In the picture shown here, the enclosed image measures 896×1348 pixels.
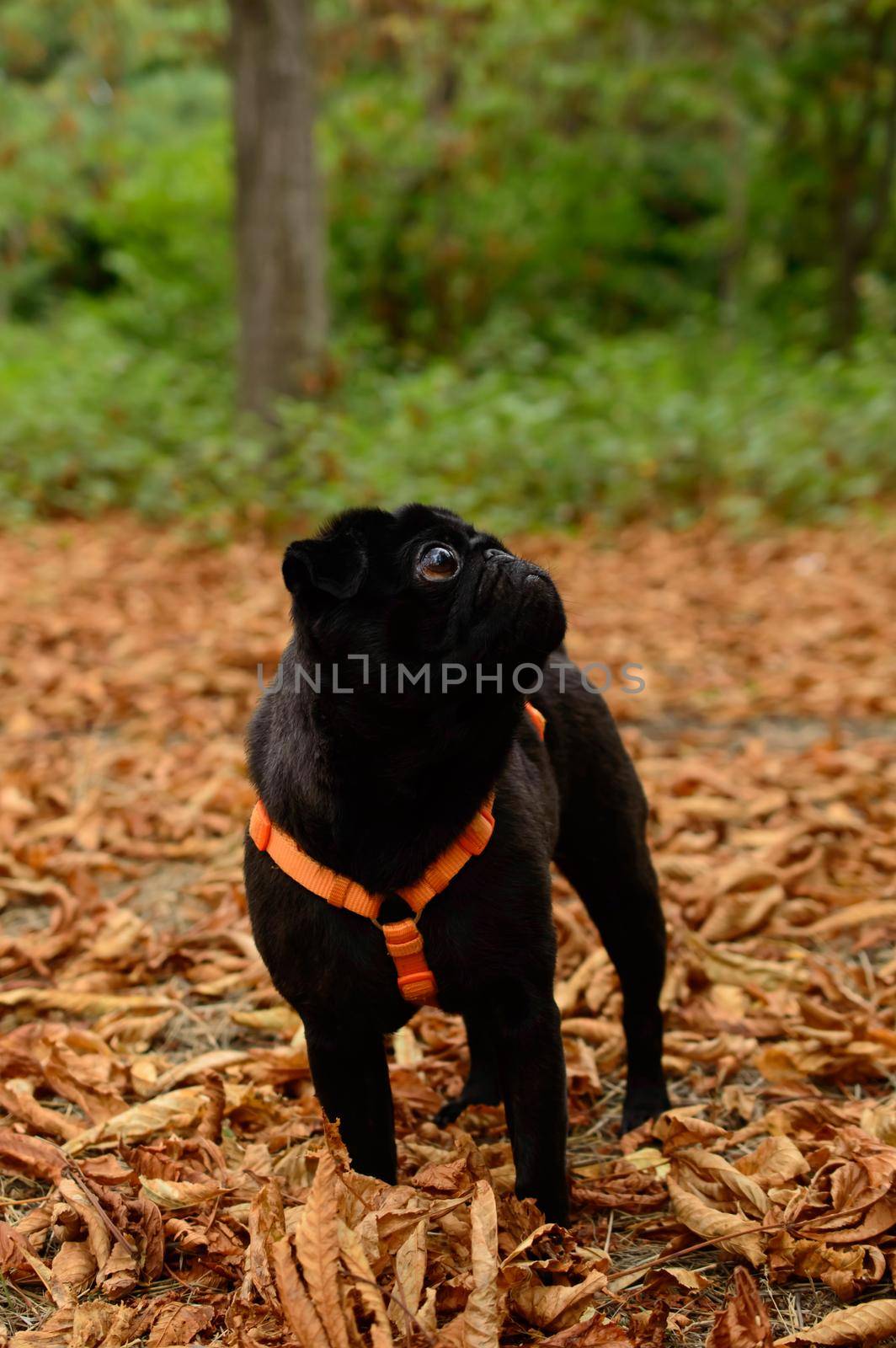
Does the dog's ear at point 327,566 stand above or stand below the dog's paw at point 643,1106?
above

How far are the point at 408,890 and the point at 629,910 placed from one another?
0.91m

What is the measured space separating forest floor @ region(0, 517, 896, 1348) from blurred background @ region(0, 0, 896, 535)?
15.1ft

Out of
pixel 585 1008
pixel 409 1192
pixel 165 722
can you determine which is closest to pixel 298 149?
pixel 165 722

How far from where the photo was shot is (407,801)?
2242mm

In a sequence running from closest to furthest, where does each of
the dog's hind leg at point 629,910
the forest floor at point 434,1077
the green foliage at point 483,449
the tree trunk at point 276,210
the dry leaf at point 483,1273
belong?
the dry leaf at point 483,1273 < the forest floor at point 434,1077 < the dog's hind leg at point 629,910 < the green foliage at point 483,449 < the tree trunk at point 276,210

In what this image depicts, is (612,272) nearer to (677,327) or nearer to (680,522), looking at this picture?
(677,327)

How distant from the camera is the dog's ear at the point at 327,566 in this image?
7.13ft

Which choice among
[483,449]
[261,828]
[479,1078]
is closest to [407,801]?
[261,828]

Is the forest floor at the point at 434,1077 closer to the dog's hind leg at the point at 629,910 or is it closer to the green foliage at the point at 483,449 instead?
the dog's hind leg at the point at 629,910

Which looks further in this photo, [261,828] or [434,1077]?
[434,1077]

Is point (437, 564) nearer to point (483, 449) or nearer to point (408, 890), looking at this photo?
point (408, 890)

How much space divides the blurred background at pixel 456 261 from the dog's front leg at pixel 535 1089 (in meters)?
7.89

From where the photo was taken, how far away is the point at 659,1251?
245 cm

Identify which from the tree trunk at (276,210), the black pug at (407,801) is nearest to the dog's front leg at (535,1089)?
the black pug at (407,801)
